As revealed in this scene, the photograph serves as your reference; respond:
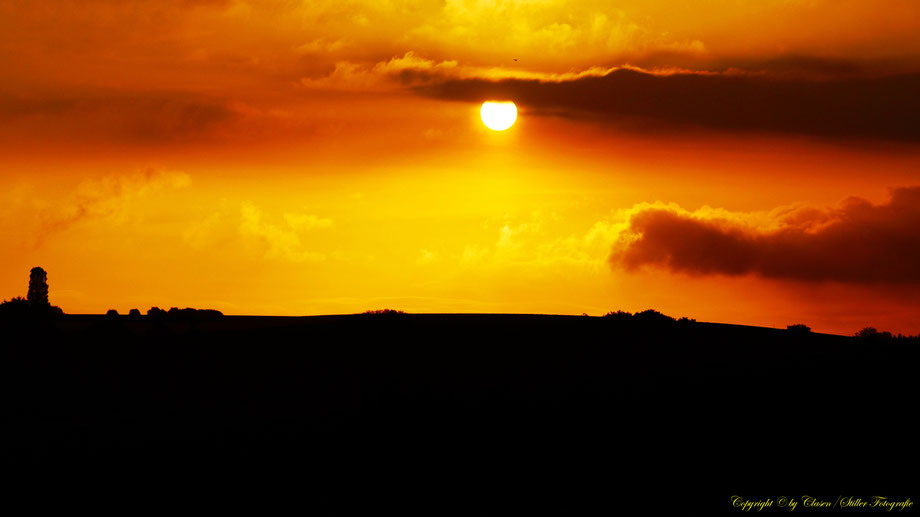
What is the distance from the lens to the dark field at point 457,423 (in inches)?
1403

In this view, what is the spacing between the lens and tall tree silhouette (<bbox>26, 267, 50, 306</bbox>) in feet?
289

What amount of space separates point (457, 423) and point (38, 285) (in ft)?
192

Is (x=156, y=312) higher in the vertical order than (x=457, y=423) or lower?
higher

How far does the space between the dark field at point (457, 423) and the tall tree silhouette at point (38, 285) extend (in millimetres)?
22530

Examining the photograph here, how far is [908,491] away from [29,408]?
37.7m

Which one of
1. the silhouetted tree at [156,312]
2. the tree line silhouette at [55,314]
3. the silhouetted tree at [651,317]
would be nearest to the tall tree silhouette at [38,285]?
the tree line silhouette at [55,314]

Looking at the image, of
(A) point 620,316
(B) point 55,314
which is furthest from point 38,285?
(A) point 620,316

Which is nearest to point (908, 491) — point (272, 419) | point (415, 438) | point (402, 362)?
point (415, 438)

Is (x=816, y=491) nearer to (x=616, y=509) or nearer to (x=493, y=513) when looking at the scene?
(x=616, y=509)

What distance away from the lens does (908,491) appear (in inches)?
1395

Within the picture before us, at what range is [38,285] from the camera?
8931cm

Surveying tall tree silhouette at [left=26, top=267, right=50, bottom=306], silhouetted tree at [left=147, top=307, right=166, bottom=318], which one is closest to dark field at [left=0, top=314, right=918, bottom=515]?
tall tree silhouette at [left=26, top=267, right=50, bottom=306]

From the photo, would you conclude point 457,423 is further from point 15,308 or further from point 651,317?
point 15,308

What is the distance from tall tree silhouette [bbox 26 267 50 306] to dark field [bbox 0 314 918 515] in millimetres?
22530
